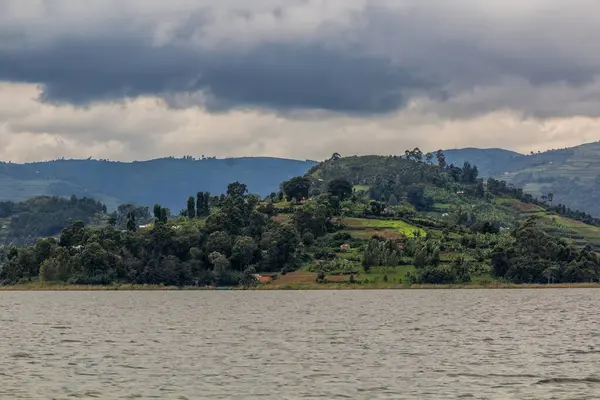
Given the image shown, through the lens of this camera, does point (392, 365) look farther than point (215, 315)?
No

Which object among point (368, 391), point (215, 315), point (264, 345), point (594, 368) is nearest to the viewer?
point (368, 391)

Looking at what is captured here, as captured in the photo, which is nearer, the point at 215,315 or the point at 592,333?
the point at 592,333

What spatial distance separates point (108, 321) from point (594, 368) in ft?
294

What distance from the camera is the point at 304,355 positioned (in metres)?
94.1

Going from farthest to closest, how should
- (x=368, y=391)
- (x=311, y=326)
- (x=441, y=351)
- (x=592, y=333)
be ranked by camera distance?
(x=311, y=326), (x=592, y=333), (x=441, y=351), (x=368, y=391)

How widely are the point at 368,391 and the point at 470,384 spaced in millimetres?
8997

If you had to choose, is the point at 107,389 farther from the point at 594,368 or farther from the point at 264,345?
the point at 594,368

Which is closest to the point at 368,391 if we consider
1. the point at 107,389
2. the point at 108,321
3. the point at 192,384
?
the point at 192,384

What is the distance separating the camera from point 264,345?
105000 mm

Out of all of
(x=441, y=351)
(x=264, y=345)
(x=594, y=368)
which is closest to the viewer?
(x=594, y=368)

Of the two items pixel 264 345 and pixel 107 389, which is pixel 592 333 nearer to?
pixel 264 345

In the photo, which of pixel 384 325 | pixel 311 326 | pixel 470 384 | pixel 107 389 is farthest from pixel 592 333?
pixel 107 389

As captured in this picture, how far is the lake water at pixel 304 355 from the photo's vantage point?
233 feet

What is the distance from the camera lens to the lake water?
70.9m
